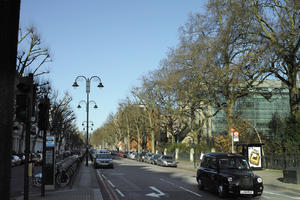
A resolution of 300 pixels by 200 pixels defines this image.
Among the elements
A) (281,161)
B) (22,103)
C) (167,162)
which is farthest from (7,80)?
(167,162)

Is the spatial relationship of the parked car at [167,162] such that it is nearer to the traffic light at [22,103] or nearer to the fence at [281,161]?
the fence at [281,161]

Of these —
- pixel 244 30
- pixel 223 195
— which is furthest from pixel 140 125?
pixel 223 195

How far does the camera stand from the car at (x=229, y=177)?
13219 millimetres

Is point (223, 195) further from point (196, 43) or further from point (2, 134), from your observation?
point (196, 43)

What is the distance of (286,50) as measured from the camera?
25.5 m

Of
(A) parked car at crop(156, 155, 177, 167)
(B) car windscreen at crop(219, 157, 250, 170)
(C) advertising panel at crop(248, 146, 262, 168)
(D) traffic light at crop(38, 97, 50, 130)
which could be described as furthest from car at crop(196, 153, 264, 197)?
(A) parked car at crop(156, 155, 177, 167)

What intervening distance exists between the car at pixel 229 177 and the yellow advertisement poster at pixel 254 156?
39.4 ft

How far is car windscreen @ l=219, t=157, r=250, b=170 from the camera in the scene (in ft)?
47.9

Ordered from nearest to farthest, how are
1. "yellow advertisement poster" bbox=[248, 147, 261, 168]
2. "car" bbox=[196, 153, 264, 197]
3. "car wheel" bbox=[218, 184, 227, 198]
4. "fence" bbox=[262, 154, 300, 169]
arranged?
"car" bbox=[196, 153, 264, 197]
"car wheel" bbox=[218, 184, 227, 198]
"fence" bbox=[262, 154, 300, 169]
"yellow advertisement poster" bbox=[248, 147, 261, 168]

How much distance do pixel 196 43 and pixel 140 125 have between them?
178 feet

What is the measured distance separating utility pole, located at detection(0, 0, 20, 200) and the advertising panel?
973 inches

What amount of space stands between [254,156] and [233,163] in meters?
13.7

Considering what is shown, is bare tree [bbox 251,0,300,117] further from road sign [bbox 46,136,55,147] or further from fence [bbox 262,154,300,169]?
road sign [bbox 46,136,55,147]

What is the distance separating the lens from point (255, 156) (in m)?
27.4
